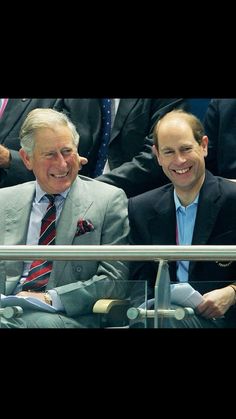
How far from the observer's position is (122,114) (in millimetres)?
7539

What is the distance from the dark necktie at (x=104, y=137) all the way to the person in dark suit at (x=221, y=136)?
0.60 metres

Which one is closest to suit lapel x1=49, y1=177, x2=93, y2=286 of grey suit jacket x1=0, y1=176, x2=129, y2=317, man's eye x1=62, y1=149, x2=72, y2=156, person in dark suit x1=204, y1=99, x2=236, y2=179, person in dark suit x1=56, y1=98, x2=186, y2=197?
grey suit jacket x1=0, y1=176, x2=129, y2=317

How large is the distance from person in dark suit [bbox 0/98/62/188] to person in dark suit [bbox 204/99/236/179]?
37.8 inches

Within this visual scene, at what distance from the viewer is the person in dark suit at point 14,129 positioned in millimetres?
7516

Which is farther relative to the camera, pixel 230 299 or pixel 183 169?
pixel 183 169

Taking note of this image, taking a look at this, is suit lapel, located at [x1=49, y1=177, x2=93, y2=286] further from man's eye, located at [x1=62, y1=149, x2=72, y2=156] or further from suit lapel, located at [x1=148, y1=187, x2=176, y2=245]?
suit lapel, located at [x1=148, y1=187, x2=176, y2=245]

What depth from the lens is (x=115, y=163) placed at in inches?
296

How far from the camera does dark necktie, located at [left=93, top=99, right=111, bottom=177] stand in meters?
7.58

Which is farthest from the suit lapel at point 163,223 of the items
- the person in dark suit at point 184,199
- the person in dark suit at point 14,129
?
the person in dark suit at point 14,129

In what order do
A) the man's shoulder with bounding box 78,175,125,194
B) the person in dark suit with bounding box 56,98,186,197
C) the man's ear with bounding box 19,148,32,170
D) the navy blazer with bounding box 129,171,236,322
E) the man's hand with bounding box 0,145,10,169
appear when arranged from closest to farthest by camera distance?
1. the navy blazer with bounding box 129,171,236,322
2. the man's shoulder with bounding box 78,175,125,194
3. the man's ear with bounding box 19,148,32,170
4. the person in dark suit with bounding box 56,98,186,197
5. the man's hand with bounding box 0,145,10,169

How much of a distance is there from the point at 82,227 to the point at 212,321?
102cm

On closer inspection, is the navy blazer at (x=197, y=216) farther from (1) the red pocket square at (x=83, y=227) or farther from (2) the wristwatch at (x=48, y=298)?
(2) the wristwatch at (x=48, y=298)
